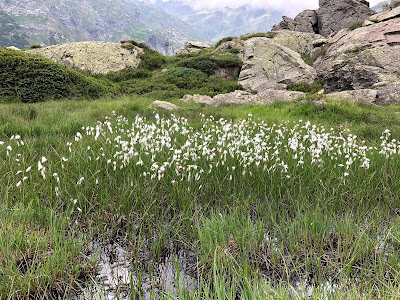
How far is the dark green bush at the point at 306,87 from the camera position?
21591mm

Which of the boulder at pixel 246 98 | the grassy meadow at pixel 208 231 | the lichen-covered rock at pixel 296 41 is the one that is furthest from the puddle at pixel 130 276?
the lichen-covered rock at pixel 296 41

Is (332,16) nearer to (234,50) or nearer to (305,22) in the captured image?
(305,22)

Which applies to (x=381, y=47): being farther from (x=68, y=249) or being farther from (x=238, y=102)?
(x=68, y=249)

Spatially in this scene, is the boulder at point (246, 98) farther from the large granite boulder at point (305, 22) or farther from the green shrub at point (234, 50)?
the large granite boulder at point (305, 22)

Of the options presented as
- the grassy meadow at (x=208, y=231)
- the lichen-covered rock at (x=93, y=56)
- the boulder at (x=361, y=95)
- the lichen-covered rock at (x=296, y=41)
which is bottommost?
the grassy meadow at (x=208, y=231)

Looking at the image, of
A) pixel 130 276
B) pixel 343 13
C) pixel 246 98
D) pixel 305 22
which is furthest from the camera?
pixel 305 22

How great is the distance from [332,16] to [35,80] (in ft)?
162

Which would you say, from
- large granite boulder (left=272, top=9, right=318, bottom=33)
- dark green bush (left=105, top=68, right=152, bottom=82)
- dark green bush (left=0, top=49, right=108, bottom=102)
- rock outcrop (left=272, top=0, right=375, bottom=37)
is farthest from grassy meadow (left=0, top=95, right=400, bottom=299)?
large granite boulder (left=272, top=9, right=318, bottom=33)

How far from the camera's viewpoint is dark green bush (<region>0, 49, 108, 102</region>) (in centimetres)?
1578

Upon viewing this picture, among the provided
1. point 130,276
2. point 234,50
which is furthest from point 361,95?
point 234,50

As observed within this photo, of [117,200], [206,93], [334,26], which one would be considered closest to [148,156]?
[117,200]

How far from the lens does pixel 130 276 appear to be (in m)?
2.65

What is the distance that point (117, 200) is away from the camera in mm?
3895

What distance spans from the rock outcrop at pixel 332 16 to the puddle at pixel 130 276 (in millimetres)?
51848
